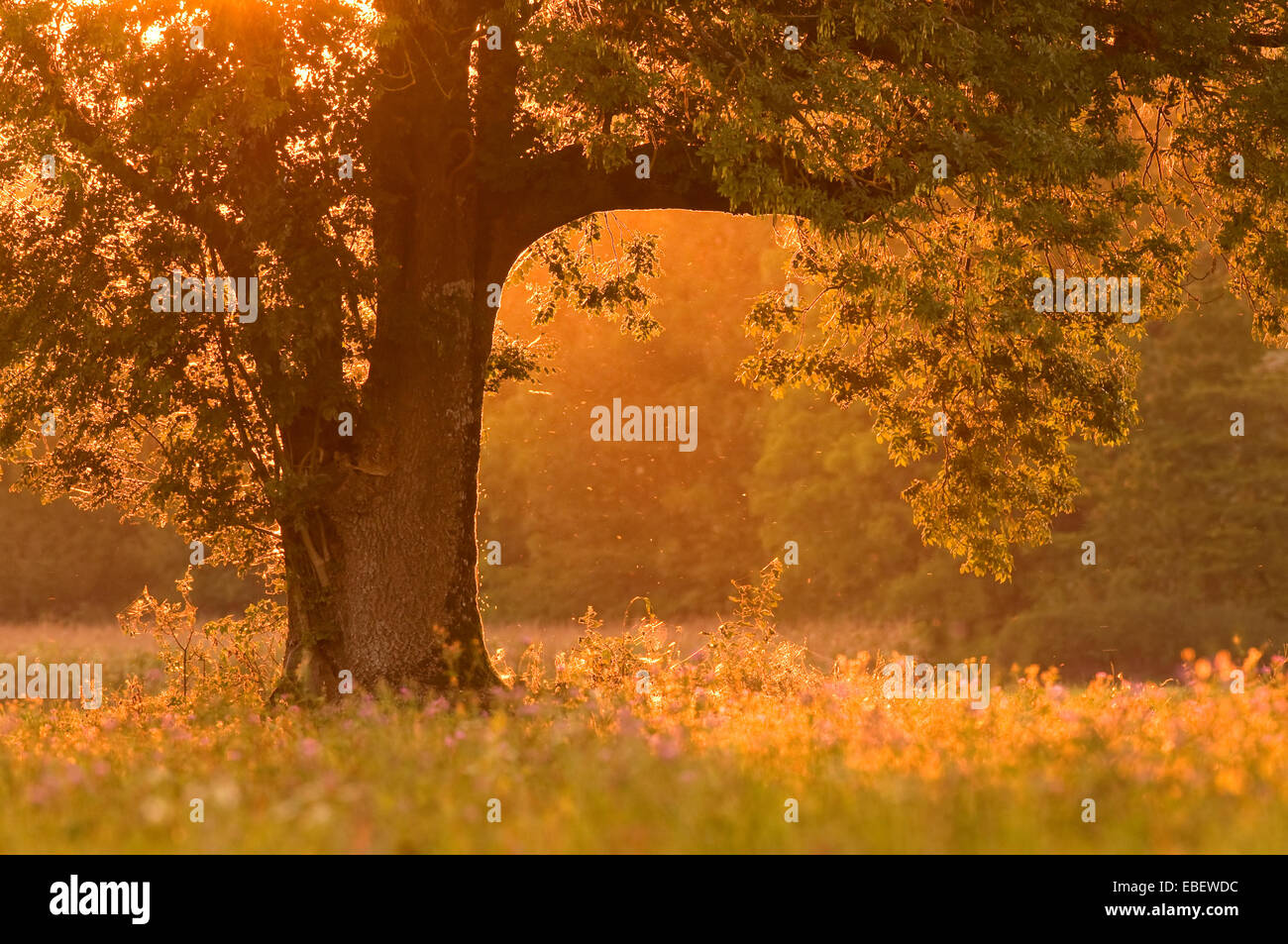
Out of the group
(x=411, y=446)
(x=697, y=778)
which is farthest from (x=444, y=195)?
(x=697, y=778)

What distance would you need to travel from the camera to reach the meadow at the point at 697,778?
6188mm

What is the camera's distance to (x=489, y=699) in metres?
14.0

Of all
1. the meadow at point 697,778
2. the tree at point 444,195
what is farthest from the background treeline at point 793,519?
the meadow at point 697,778

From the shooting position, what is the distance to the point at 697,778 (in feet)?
23.0

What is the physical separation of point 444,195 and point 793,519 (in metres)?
34.3

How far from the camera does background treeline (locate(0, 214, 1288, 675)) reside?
40688mm

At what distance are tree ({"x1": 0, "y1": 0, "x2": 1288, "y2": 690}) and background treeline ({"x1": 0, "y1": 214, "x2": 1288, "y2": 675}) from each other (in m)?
15.9

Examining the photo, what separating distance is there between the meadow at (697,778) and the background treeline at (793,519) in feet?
69.3

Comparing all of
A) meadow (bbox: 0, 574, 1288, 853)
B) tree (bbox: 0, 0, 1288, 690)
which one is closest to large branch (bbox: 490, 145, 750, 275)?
tree (bbox: 0, 0, 1288, 690)

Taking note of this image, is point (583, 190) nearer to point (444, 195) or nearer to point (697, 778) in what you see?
point (444, 195)

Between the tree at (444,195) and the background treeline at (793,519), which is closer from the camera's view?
the tree at (444,195)

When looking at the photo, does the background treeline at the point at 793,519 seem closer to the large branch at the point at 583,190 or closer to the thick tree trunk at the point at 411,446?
the large branch at the point at 583,190

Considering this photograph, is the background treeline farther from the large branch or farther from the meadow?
the meadow

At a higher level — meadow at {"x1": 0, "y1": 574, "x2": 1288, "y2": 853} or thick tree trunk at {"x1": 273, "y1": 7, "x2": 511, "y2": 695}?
thick tree trunk at {"x1": 273, "y1": 7, "x2": 511, "y2": 695}
